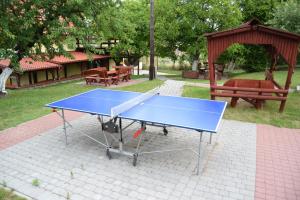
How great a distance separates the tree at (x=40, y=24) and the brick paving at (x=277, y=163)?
945 cm

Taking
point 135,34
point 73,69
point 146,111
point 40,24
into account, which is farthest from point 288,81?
point 73,69

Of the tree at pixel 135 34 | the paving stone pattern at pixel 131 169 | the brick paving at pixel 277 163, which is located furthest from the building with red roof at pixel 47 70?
the brick paving at pixel 277 163

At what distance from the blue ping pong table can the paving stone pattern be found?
0.37m

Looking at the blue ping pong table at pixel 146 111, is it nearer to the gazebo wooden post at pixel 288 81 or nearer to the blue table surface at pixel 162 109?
the blue table surface at pixel 162 109

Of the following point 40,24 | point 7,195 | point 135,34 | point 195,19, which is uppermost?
point 195,19

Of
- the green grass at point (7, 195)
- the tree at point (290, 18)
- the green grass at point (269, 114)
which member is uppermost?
the tree at point (290, 18)

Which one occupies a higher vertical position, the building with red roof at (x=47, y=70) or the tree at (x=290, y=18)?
the tree at (x=290, y=18)

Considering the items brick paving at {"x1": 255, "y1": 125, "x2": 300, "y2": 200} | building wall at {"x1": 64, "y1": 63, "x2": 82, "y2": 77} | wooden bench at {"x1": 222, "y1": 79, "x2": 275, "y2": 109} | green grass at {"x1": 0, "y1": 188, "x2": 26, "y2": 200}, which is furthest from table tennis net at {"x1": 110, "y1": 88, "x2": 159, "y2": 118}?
building wall at {"x1": 64, "y1": 63, "x2": 82, "y2": 77}

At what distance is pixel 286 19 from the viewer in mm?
13000

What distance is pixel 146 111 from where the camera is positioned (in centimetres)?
605

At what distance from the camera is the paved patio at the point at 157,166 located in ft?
16.2

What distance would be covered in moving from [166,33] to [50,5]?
11.6m

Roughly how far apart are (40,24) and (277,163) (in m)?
12.2

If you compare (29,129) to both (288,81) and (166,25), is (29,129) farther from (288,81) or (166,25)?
(166,25)
